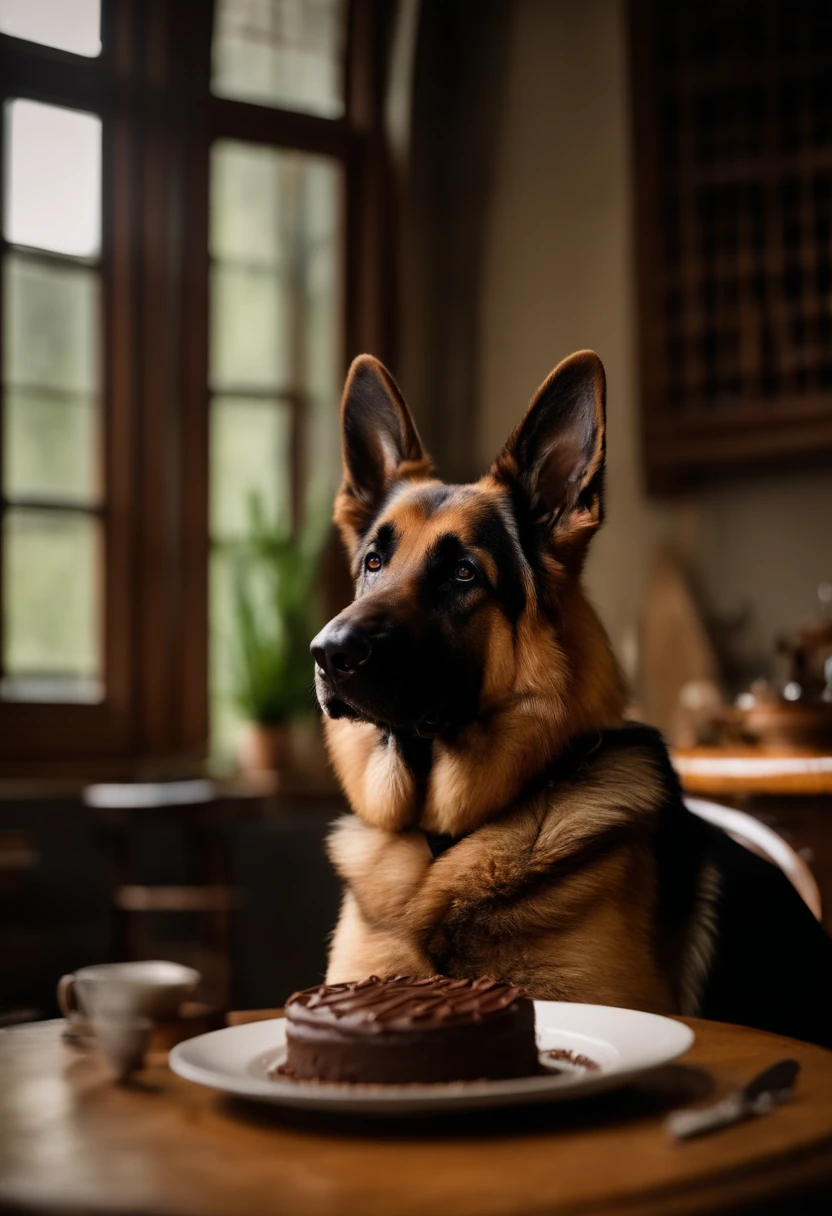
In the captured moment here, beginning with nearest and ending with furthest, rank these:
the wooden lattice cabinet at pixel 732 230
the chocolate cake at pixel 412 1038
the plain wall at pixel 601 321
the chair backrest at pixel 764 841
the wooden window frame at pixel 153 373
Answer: the chocolate cake at pixel 412 1038, the chair backrest at pixel 764 841, the wooden lattice cabinet at pixel 732 230, the plain wall at pixel 601 321, the wooden window frame at pixel 153 373

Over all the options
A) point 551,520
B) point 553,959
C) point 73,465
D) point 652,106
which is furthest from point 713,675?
point 553,959

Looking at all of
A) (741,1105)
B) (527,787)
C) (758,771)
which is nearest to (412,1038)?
(741,1105)

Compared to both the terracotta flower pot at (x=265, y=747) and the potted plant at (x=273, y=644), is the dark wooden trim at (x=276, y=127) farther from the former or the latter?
the terracotta flower pot at (x=265, y=747)

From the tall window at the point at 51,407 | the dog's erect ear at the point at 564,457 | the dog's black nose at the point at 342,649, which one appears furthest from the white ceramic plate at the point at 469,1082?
the tall window at the point at 51,407

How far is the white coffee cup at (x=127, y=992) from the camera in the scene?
0.92 metres

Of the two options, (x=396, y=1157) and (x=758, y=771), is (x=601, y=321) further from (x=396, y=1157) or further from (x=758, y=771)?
(x=396, y=1157)

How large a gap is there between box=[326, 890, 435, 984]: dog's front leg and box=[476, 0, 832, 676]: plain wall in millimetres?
3056

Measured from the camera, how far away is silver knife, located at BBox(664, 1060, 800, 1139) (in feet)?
2.40

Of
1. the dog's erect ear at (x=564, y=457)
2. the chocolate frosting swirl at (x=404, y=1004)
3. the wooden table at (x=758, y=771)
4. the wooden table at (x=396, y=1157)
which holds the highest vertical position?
the dog's erect ear at (x=564, y=457)

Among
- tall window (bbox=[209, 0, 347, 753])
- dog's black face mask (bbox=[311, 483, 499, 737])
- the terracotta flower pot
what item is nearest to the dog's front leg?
dog's black face mask (bbox=[311, 483, 499, 737])

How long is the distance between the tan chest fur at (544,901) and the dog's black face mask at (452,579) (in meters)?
0.18

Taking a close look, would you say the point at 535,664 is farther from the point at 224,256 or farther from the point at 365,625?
the point at 224,256

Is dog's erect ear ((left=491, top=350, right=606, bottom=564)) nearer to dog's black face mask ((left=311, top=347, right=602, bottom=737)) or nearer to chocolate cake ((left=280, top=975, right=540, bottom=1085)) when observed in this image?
dog's black face mask ((left=311, top=347, right=602, bottom=737))

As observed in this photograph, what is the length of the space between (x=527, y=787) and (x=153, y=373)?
3881 millimetres
